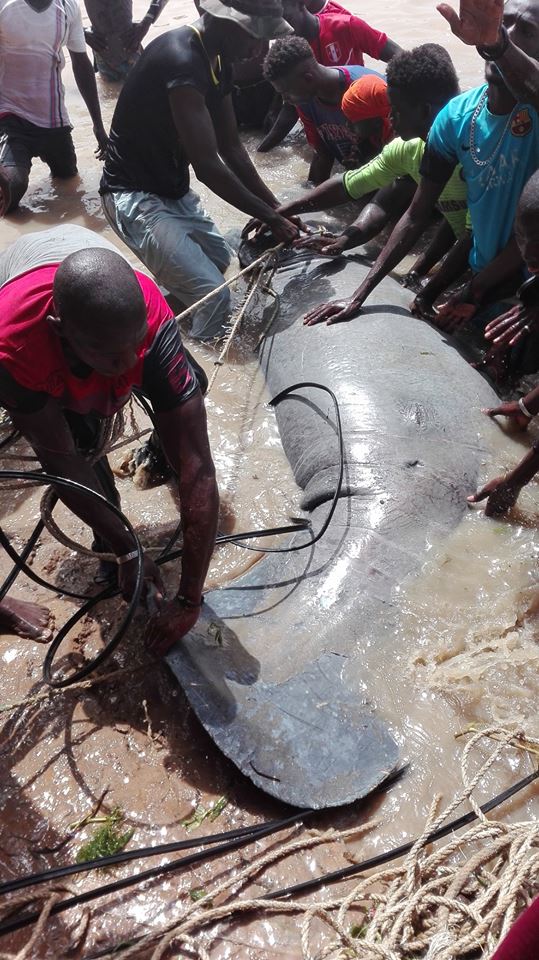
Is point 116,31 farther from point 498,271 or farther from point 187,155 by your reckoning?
point 498,271

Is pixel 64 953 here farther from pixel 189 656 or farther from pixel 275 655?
pixel 275 655

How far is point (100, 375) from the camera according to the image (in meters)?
2.48

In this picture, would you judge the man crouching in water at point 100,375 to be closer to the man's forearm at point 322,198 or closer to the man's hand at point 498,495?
the man's hand at point 498,495

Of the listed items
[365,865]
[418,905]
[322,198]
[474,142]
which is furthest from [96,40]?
[418,905]

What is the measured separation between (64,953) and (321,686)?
1.07 meters

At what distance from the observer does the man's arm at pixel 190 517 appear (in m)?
2.48

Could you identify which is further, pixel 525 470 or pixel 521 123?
pixel 521 123

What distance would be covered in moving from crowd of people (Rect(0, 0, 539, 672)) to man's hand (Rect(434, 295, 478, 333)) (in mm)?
11

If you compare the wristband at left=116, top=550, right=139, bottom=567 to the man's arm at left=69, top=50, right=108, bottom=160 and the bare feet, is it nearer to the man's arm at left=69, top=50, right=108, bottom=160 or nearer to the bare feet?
the bare feet

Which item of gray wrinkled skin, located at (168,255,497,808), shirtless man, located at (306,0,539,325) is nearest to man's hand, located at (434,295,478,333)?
gray wrinkled skin, located at (168,255,497,808)

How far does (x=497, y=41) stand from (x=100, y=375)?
224 cm

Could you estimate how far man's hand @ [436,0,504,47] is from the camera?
2925 mm

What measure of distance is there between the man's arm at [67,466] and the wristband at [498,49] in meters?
2.40

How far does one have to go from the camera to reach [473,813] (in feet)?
7.47
